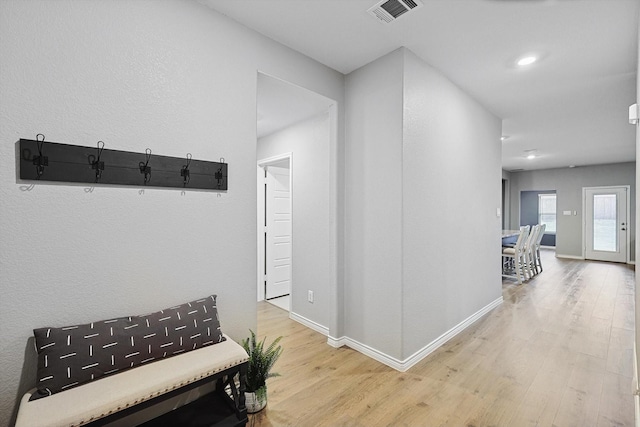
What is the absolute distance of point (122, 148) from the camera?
1666 millimetres


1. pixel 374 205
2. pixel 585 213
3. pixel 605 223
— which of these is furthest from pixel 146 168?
pixel 605 223

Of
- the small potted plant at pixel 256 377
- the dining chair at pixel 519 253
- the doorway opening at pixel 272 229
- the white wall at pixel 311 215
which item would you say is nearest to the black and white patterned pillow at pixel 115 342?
Answer: the small potted plant at pixel 256 377

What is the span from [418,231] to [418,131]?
90cm

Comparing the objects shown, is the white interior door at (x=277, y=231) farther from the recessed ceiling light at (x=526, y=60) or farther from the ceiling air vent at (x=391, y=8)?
Answer: the recessed ceiling light at (x=526, y=60)

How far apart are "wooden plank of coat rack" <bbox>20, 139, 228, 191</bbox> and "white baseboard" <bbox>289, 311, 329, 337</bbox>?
2.10m

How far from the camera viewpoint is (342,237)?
3.02 m

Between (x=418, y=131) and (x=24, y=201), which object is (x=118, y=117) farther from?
(x=418, y=131)

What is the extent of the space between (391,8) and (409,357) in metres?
2.72

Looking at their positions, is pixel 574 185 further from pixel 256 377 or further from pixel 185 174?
pixel 185 174

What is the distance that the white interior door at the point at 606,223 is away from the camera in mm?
7770

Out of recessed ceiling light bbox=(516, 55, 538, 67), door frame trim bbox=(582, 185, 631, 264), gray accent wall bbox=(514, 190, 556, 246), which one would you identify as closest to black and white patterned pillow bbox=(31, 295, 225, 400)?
recessed ceiling light bbox=(516, 55, 538, 67)

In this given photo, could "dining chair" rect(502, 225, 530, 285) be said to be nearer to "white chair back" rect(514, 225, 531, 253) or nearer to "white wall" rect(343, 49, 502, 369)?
"white chair back" rect(514, 225, 531, 253)

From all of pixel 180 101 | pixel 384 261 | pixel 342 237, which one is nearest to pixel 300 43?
pixel 180 101

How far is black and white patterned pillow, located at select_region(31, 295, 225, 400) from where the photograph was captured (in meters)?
1.33
